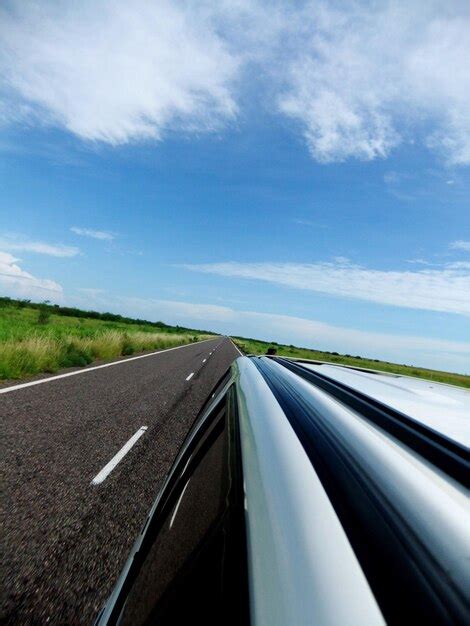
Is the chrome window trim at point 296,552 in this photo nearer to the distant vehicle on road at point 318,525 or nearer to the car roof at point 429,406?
the distant vehicle on road at point 318,525

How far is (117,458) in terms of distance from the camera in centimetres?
496

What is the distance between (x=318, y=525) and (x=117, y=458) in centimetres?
473

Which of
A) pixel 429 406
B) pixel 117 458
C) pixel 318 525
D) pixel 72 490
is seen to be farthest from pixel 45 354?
pixel 318 525

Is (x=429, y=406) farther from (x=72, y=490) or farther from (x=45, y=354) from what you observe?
(x=45, y=354)

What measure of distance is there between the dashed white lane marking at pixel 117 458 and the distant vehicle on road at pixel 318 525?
9.44 ft

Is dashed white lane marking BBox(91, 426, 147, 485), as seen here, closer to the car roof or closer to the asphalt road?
the asphalt road

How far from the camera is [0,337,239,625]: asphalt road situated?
2.51 meters

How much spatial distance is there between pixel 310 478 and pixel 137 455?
4.72m

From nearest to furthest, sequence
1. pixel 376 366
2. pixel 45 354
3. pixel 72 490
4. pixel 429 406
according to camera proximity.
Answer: pixel 429 406, pixel 72 490, pixel 45 354, pixel 376 366

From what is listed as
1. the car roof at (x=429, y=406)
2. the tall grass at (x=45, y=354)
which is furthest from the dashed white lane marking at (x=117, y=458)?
the tall grass at (x=45, y=354)

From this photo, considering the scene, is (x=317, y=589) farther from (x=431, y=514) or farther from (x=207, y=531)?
(x=207, y=531)

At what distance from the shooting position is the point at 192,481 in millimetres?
1691

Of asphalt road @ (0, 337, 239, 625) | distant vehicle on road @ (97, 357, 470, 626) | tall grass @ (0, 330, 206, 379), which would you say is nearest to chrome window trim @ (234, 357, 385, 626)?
distant vehicle on road @ (97, 357, 470, 626)

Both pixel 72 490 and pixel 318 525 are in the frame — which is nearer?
pixel 318 525
